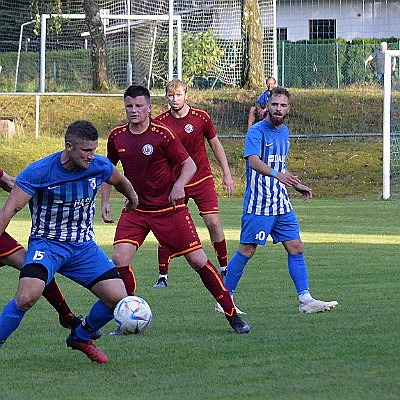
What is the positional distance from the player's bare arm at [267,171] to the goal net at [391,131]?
1334 cm

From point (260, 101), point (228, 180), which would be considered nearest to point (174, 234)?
point (228, 180)

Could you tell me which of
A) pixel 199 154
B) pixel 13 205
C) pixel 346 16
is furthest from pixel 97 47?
pixel 13 205

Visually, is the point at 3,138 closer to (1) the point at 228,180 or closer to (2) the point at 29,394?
(1) the point at 228,180

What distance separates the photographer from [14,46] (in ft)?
138

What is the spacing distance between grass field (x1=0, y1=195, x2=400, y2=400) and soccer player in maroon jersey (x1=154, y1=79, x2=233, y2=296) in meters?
0.43

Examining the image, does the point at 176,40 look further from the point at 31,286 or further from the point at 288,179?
the point at 31,286

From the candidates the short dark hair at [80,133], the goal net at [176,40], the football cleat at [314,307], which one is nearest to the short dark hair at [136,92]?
the short dark hair at [80,133]

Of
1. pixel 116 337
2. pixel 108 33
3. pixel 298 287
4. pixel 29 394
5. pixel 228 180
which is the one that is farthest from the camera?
pixel 108 33

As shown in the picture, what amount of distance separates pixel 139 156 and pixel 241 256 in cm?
138

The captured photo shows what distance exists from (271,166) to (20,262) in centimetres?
228

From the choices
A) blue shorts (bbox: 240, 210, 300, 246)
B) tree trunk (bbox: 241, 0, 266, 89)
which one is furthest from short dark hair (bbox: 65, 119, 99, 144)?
tree trunk (bbox: 241, 0, 266, 89)

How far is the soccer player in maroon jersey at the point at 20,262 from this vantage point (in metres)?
6.97

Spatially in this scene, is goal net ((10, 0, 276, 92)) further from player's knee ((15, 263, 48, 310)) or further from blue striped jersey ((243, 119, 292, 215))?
player's knee ((15, 263, 48, 310))

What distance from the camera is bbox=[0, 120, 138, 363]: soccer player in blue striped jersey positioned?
6125mm
